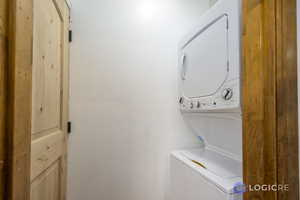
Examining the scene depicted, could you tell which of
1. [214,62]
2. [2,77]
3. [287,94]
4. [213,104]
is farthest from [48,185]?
[287,94]

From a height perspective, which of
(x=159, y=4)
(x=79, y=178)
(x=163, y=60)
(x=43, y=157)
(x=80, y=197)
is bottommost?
(x=80, y=197)

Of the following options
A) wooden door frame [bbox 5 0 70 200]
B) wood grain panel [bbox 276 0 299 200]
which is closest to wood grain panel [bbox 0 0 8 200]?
wooden door frame [bbox 5 0 70 200]

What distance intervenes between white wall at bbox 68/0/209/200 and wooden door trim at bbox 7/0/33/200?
110cm

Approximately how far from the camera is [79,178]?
1873mm

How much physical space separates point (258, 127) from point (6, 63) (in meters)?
1.15

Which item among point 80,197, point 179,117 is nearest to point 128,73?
point 179,117

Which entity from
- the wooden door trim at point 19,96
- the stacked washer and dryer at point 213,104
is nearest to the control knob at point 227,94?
the stacked washer and dryer at point 213,104

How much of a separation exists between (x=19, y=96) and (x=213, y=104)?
3.51 feet

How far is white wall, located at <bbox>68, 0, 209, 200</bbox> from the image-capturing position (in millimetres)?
1893

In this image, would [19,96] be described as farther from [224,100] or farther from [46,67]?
[224,100]

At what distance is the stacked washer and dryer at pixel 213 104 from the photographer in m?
1.12

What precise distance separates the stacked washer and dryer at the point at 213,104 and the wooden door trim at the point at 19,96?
3.13 feet

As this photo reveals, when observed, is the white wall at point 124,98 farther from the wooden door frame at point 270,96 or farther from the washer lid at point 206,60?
the wooden door frame at point 270,96

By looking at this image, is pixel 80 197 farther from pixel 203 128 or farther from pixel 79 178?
pixel 203 128
